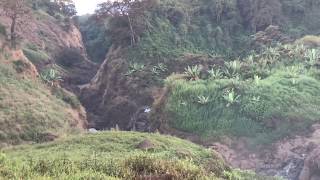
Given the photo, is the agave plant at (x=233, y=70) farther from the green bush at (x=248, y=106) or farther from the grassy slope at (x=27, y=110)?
the grassy slope at (x=27, y=110)

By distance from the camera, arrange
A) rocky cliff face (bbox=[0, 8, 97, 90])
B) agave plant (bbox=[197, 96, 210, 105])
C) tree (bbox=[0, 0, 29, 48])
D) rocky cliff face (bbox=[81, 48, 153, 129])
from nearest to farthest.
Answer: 1. agave plant (bbox=[197, 96, 210, 105])
2. tree (bbox=[0, 0, 29, 48])
3. rocky cliff face (bbox=[81, 48, 153, 129])
4. rocky cliff face (bbox=[0, 8, 97, 90])

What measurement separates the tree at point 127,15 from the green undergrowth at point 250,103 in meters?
12.0

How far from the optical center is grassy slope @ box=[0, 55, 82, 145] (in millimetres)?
24906

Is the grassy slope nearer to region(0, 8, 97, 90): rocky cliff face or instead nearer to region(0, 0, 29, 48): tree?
region(0, 0, 29, 48): tree

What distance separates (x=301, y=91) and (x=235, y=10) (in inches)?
750

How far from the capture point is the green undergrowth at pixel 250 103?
24.4 m

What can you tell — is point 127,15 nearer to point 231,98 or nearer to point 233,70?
point 233,70

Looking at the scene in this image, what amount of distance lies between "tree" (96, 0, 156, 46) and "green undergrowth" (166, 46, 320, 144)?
39.4 feet

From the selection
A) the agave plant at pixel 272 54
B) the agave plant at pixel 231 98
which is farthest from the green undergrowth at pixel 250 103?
the agave plant at pixel 272 54

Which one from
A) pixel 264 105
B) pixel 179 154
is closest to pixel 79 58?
pixel 264 105

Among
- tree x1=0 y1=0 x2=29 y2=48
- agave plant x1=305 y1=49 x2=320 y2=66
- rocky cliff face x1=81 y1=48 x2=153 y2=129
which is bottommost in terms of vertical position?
rocky cliff face x1=81 y1=48 x2=153 y2=129

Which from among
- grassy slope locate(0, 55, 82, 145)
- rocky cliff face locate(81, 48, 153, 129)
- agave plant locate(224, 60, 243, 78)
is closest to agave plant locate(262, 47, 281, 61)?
agave plant locate(224, 60, 243, 78)

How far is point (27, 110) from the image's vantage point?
26.8 metres

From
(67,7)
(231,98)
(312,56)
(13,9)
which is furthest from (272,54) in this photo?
(67,7)
